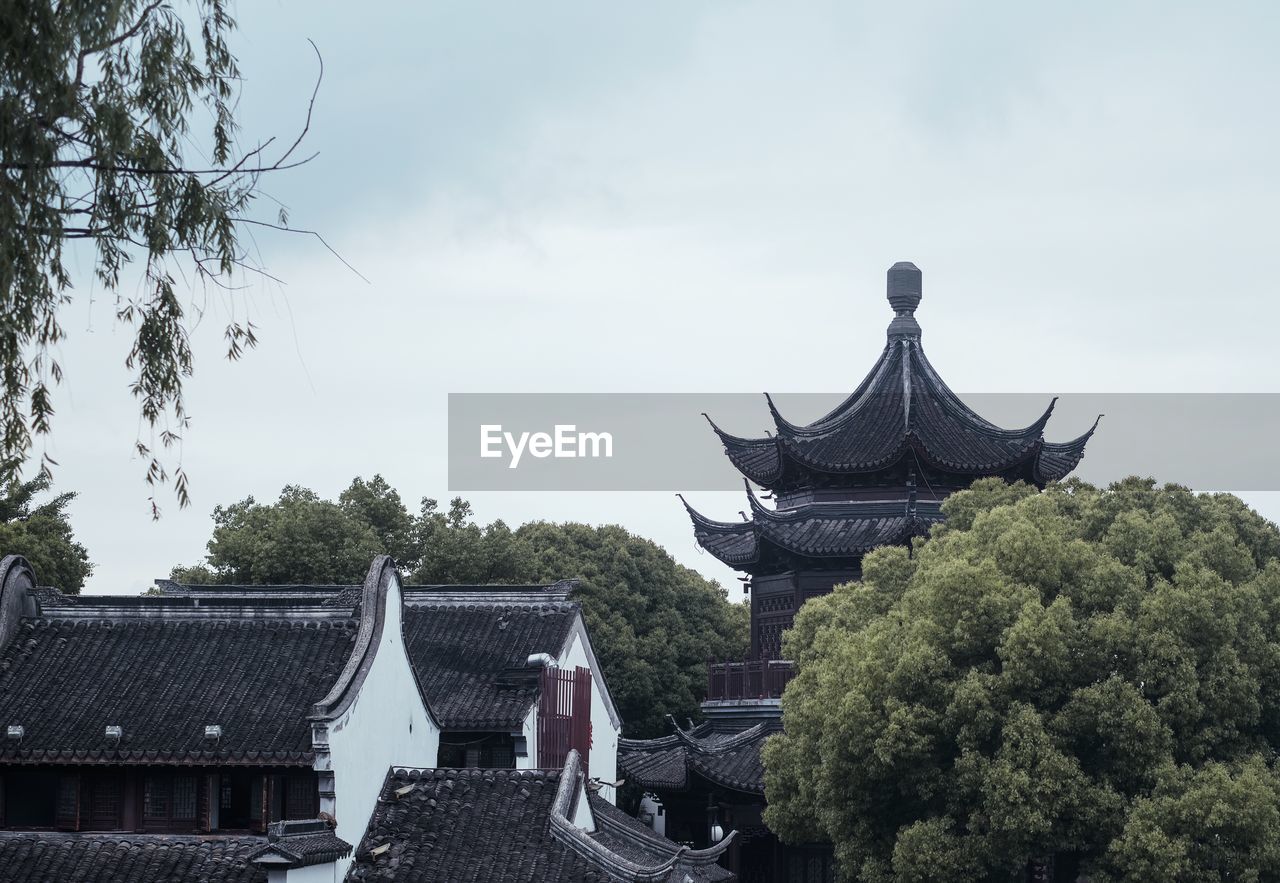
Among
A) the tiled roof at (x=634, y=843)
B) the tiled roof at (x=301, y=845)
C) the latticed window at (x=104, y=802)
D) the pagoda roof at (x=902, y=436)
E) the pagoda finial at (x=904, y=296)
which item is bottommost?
the tiled roof at (x=634, y=843)

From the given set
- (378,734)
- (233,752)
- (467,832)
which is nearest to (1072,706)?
(467,832)

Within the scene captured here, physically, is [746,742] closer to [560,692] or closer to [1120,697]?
[560,692]

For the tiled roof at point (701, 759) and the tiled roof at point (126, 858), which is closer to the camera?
the tiled roof at point (126, 858)

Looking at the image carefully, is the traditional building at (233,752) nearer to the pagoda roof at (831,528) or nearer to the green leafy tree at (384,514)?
the pagoda roof at (831,528)

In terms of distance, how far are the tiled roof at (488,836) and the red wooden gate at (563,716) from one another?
586 centimetres

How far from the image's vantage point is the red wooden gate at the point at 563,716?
95.7 ft

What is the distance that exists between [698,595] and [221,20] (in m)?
41.5

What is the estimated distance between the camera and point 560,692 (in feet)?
99.0

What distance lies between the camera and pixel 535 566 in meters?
49.4

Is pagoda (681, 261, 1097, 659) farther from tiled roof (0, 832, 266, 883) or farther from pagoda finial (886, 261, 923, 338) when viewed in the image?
tiled roof (0, 832, 266, 883)

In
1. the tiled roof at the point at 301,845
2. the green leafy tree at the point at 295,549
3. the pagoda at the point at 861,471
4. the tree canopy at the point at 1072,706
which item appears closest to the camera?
the tiled roof at the point at 301,845

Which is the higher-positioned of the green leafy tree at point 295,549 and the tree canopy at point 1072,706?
the green leafy tree at point 295,549

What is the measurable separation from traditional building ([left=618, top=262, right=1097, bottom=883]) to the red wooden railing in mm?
36

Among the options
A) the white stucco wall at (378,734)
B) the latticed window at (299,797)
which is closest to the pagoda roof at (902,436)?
the white stucco wall at (378,734)
